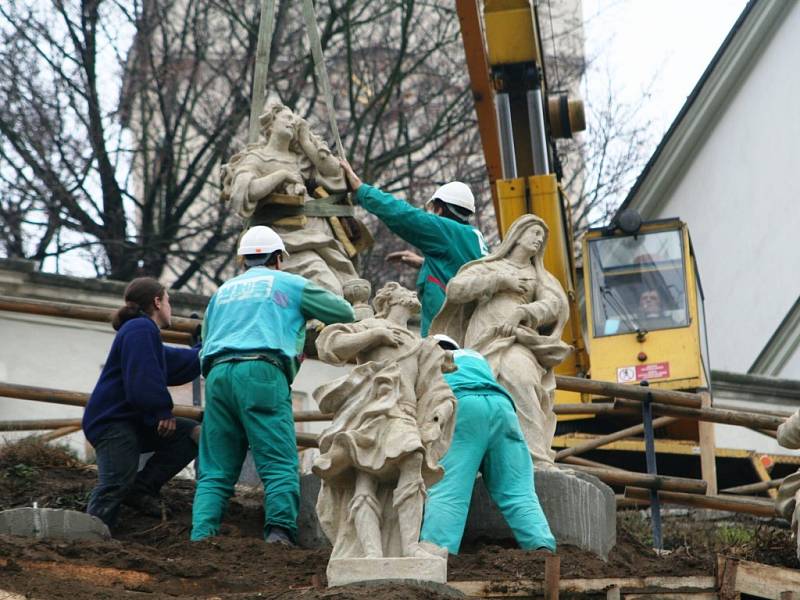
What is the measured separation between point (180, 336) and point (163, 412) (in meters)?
3.12

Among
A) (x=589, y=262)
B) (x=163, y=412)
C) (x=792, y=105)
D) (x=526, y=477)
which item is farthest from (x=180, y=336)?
(x=792, y=105)

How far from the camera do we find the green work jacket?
635 inches

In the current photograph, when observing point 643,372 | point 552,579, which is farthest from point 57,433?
point 643,372

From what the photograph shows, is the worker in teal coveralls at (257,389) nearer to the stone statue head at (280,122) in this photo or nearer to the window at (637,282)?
the stone statue head at (280,122)

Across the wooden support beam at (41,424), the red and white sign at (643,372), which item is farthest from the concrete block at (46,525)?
the red and white sign at (643,372)

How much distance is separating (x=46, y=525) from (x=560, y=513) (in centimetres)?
296

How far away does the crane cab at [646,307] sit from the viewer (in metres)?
24.1

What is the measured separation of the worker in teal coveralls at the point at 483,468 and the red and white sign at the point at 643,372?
9.97m

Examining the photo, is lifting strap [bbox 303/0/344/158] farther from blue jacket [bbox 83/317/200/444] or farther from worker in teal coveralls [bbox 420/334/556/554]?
worker in teal coveralls [bbox 420/334/556/554]

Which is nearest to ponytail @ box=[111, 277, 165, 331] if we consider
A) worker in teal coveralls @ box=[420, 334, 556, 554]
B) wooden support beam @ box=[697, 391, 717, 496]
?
worker in teal coveralls @ box=[420, 334, 556, 554]

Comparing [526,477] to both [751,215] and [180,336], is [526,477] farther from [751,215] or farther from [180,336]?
[751,215]

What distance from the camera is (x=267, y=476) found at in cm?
1436

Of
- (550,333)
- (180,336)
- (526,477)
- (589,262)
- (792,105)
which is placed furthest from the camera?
(792,105)

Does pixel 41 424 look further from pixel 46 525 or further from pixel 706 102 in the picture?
pixel 706 102
